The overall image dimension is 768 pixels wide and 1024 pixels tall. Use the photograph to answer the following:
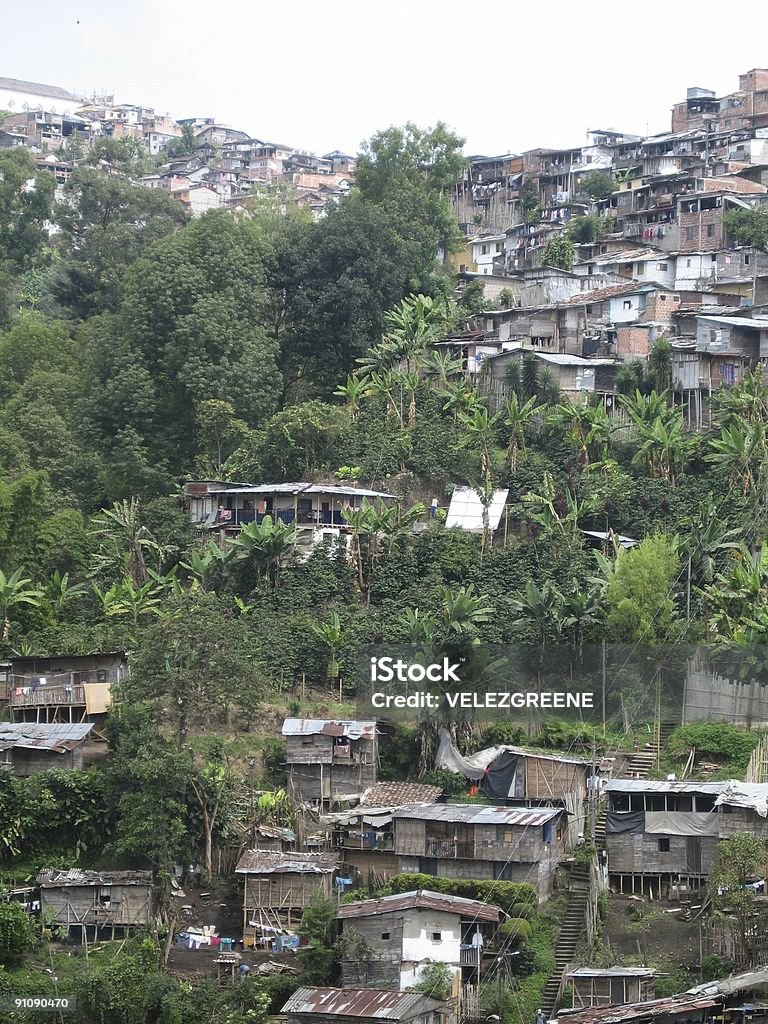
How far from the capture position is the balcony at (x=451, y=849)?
1172 inches

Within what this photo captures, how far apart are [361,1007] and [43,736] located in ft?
32.9

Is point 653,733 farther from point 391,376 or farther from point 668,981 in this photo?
point 391,376

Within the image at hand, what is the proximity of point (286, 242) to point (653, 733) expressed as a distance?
865 inches

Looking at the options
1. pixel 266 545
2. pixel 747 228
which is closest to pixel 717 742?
pixel 266 545

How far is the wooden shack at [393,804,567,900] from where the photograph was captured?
29.5 meters

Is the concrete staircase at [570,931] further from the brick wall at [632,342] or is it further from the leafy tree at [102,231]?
the leafy tree at [102,231]

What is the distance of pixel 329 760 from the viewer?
33.0 meters

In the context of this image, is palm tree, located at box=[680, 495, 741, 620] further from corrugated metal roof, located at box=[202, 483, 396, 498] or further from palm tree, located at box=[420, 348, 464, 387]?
palm tree, located at box=[420, 348, 464, 387]

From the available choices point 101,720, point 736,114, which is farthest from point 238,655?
point 736,114

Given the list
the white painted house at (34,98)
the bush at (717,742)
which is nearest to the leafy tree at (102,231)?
the bush at (717,742)

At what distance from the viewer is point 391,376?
4619 cm

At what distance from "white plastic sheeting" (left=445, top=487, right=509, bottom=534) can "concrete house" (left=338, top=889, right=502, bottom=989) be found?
49.7ft

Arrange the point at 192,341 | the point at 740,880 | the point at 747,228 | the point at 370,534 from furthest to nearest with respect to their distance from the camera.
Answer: the point at 747,228 → the point at 192,341 → the point at 370,534 → the point at 740,880

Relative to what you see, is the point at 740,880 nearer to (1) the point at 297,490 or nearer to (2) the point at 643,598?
(2) the point at 643,598
